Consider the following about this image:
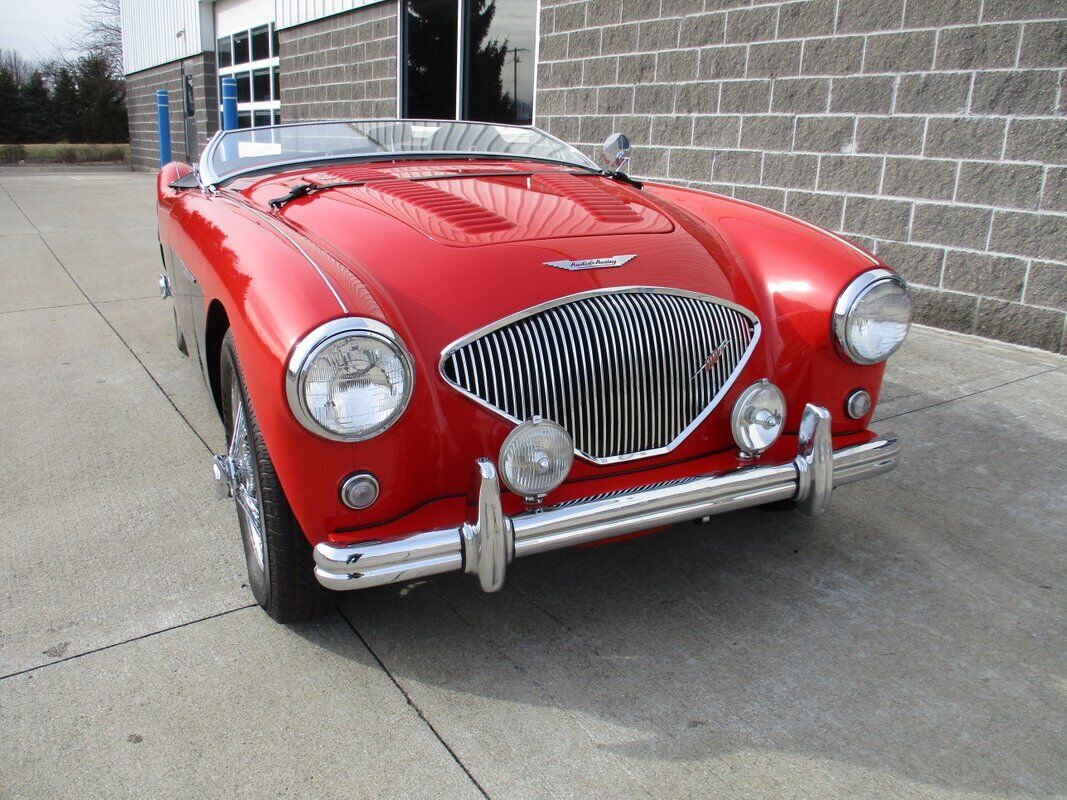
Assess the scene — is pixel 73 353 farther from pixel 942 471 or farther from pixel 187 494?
pixel 942 471

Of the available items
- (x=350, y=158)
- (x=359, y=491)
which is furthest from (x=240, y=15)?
(x=359, y=491)

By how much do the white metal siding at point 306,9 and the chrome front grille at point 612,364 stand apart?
990 cm

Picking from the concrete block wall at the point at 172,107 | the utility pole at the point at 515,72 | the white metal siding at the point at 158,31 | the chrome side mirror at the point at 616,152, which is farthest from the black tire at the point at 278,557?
the white metal siding at the point at 158,31

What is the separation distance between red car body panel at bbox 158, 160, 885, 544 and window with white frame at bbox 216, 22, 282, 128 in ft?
39.9

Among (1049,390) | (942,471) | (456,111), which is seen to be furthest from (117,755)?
(456,111)

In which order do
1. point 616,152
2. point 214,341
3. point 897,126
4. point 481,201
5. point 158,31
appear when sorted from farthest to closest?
point 158,31 < point 897,126 < point 616,152 < point 214,341 < point 481,201

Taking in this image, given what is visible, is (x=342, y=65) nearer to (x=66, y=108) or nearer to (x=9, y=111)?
(x=66, y=108)

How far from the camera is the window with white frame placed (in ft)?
47.5

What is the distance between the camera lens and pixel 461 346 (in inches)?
82.6

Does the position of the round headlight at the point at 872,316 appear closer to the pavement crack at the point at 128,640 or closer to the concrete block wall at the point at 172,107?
the pavement crack at the point at 128,640

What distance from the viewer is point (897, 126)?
17.5 feet

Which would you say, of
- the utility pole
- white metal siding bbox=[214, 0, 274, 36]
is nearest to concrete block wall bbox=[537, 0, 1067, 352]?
the utility pole

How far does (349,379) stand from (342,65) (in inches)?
438

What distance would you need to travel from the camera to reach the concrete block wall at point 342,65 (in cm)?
1075
